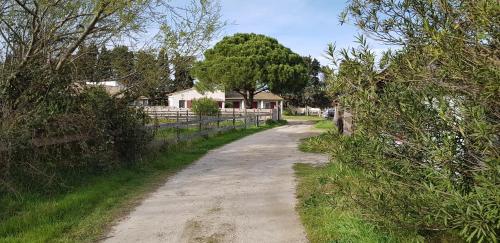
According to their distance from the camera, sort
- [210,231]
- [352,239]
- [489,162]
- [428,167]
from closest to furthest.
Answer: [489,162] → [428,167] → [352,239] → [210,231]

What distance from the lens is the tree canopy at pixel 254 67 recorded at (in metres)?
51.4

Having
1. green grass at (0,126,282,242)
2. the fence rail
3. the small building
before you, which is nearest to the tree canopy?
the small building

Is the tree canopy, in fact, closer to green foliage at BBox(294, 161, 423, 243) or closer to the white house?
the white house

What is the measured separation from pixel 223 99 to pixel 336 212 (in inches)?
2410

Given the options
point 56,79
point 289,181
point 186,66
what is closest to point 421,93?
point 289,181

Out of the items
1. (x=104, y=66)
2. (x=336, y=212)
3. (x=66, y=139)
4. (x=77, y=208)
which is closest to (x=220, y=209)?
(x=336, y=212)

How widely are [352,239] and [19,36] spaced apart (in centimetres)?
727

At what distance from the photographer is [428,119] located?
12.1 ft

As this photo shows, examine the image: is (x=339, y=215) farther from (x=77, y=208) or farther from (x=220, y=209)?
(x=77, y=208)

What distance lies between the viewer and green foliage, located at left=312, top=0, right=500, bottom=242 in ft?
10.7

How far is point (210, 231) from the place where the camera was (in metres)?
6.36

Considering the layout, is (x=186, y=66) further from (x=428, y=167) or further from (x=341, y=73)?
(x=428, y=167)

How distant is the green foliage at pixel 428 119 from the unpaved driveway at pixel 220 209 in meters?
2.22

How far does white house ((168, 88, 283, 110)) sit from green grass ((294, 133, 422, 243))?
5325cm
